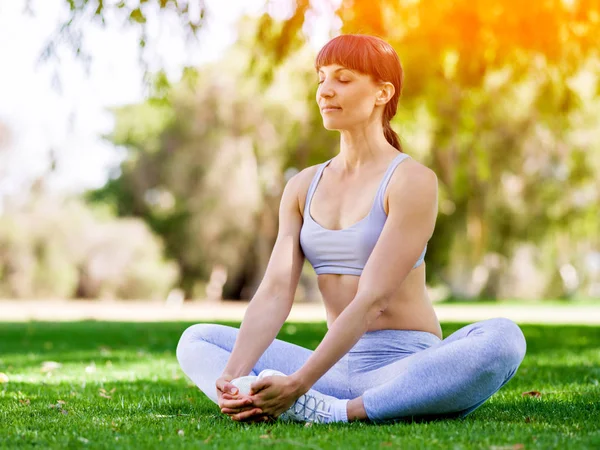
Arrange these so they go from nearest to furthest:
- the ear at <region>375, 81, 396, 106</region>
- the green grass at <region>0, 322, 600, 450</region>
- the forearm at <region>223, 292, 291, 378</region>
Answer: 1. the green grass at <region>0, 322, 600, 450</region>
2. the forearm at <region>223, 292, 291, 378</region>
3. the ear at <region>375, 81, 396, 106</region>

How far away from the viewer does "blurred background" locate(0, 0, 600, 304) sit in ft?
28.5

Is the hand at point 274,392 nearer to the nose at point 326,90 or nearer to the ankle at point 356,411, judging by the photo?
the ankle at point 356,411

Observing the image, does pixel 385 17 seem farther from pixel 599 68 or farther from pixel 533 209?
pixel 533 209

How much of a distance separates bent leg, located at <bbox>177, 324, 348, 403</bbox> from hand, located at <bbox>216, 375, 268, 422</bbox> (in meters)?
0.29

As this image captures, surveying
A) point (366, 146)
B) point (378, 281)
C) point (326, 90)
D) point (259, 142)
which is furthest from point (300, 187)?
point (259, 142)

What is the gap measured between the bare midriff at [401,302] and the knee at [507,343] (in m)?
0.31

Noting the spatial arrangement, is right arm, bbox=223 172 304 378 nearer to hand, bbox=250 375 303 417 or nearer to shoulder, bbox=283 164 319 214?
shoulder, bbox=283 164 319 214

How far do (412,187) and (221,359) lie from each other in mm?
1069

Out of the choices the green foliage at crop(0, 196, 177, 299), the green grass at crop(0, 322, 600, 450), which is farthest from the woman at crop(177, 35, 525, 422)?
the green foliage at crop(0, 196, 177, 299)

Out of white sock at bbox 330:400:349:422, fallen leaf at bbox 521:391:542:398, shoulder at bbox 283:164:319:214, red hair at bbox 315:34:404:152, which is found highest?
red hair at bbox 315:34:404:152

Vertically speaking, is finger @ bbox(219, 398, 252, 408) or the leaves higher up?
the leaves

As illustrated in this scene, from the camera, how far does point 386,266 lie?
3123 millimetres

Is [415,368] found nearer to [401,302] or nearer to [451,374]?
[451,374]

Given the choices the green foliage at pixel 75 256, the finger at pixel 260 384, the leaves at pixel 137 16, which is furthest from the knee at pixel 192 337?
the green foliage at pixel 75 256
